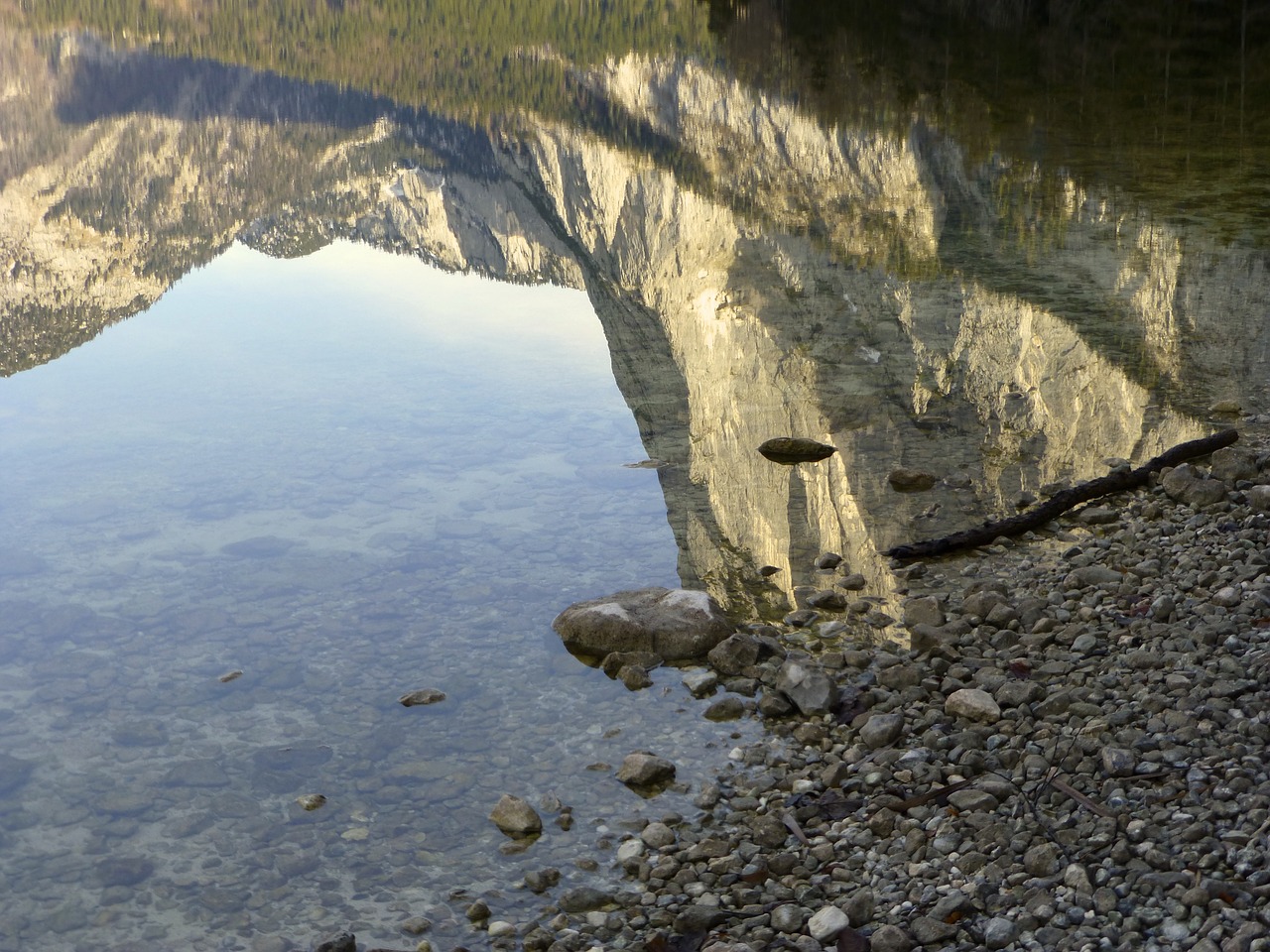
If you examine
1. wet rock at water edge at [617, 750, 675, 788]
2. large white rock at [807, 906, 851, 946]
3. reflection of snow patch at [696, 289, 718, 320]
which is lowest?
wet rock at water edge at [617, 750, 675, 788]

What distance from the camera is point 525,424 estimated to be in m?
15.7

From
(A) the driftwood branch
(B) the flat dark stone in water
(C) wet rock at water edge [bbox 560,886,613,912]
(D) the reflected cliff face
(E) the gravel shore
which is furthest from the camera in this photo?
(B) the flat dark stone in water

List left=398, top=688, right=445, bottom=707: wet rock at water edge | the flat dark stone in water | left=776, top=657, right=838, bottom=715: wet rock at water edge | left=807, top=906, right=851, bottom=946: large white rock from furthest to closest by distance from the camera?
the flat dark stone in water < left=398, top=688, right=445, bottom=707: wet rock at water edge < left=776, top=657, right=838, bottom=715: wet rock at water edge < left=807, top=906, right=851, bottom=946: large white rock

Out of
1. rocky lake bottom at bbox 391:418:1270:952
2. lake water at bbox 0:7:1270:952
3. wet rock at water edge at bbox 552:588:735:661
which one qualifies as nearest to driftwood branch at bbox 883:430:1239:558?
lake water at bbox 0:7:1270:952

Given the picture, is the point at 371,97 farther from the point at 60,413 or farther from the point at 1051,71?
the point at 60,413

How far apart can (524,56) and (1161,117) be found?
5218 cm

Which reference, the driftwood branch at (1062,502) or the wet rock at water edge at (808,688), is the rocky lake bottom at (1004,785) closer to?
the wet rock at water edge at (808,688)

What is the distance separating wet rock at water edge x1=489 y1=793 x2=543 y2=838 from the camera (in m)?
7.27

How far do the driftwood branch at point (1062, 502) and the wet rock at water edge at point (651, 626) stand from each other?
1997mm

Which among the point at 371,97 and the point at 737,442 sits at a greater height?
the point at 371,97

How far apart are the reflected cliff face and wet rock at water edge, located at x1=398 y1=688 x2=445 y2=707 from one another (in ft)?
8.43

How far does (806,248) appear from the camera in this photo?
72.6ft

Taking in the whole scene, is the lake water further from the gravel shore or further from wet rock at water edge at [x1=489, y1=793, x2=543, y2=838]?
the gravel shore

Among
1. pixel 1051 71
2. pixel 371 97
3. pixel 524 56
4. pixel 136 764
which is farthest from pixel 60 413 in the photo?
pixel 524 56
